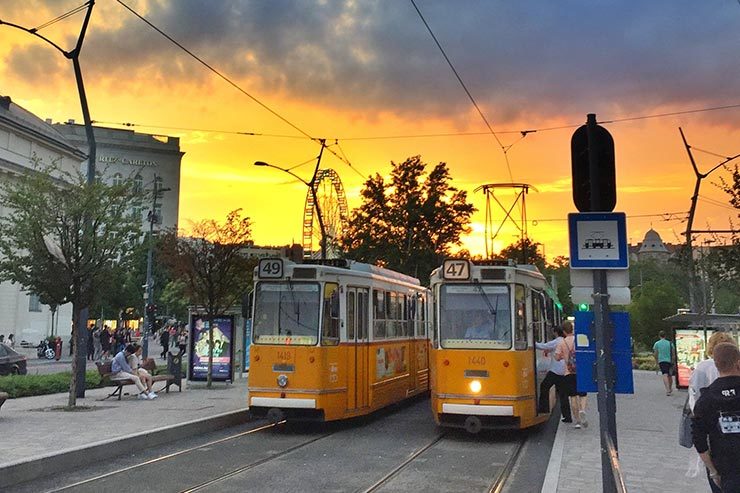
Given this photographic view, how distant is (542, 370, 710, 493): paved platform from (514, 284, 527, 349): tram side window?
1655mm

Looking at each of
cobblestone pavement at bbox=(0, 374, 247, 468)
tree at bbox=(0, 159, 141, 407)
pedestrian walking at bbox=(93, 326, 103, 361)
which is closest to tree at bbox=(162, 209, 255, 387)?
cobblestone pavement at bbox=(0, 374, 247, 468)

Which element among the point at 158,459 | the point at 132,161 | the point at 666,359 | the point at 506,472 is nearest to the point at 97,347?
the point at 666,359

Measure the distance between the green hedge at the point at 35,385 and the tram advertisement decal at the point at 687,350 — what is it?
17.0 metres

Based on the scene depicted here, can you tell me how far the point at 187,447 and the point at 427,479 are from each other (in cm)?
426

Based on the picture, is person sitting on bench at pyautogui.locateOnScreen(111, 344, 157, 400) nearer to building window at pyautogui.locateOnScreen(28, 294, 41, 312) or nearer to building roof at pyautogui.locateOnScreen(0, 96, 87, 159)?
building roof at pyautogui.locateOnScreen(0, 96, 87, 159)

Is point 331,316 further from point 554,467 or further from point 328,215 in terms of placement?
point 328,215

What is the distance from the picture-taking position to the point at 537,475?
9.45 m

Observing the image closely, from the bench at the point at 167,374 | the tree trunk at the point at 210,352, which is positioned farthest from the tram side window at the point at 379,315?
the tree trunk at the point at 210,352

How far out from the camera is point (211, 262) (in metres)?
21.1

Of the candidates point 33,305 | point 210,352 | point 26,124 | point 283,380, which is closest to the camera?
point 283,380

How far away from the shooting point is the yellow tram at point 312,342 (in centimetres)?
1255

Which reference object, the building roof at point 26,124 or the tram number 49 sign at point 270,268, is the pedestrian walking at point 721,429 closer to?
the tram number 49 sign at point 270,268

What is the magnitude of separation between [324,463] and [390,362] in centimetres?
543

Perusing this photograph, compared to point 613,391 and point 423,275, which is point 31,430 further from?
point 423,275
